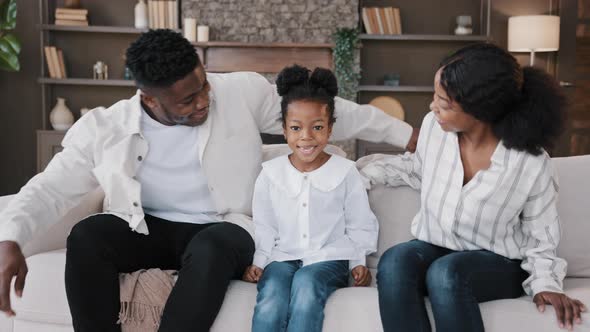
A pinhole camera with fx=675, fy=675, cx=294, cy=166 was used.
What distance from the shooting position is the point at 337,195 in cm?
194

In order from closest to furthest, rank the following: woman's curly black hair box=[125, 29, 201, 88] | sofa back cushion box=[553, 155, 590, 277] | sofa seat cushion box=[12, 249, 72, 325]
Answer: woman's curly black hair box=[125, 29, 201, 88] < sofa seat cushion box=[12, 249, 72, 325] < sofa back cushion box=[553, 155, 590, 277]

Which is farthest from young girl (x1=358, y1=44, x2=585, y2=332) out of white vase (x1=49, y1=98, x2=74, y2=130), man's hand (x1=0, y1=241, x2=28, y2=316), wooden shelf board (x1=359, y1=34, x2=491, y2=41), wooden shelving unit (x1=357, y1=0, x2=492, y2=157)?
white vase (x1=49, y1=98, x2=74, y2=130)

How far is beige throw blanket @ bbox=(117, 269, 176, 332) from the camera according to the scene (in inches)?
68.7

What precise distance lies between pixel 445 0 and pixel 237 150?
4.76 meters

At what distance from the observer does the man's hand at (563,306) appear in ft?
5.22

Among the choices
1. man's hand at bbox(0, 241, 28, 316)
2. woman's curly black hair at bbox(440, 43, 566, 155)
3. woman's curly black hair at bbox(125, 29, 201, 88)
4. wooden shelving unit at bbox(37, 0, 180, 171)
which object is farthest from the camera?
wooden shelving unit at bbox(37, 0, 180, 171)

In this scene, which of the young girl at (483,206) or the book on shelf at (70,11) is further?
the book on shelf at (70,11)

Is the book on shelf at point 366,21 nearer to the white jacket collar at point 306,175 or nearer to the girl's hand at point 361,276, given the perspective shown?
the white jacket collar at point 306,175

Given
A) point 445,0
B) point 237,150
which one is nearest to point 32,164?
point 445,0

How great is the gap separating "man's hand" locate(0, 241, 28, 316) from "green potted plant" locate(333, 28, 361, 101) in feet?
14.4

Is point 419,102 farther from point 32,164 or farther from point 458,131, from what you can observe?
point 458,131

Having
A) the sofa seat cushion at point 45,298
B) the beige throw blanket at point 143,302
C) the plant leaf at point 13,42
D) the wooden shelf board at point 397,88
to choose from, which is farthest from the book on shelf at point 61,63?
the beige throw blanket at point 143,302

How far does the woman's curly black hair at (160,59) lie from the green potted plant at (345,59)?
4.03 m

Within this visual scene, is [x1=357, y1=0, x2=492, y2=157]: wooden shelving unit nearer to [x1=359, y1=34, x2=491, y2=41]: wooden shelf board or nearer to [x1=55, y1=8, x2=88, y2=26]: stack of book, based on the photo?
[x1=359, y1=34, x2=491, y2=41]: wooden shelf board
